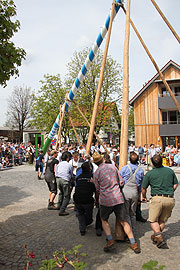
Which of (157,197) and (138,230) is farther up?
(157,197)

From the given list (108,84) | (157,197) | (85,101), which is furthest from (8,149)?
(157,197)

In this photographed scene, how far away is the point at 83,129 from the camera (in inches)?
1422

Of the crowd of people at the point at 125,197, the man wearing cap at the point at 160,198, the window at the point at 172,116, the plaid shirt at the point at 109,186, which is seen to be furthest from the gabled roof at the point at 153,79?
the plaid shirt at the point at 109,186

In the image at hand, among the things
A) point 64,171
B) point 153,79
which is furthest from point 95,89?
point 64,171

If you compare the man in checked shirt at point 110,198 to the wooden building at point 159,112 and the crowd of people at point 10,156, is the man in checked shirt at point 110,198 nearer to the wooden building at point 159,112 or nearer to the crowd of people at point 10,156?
the crowd of people at point 10,156

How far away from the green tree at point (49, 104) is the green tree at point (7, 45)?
3012 cm

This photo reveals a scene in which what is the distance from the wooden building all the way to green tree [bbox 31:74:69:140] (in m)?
10.7

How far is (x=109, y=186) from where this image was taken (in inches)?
177

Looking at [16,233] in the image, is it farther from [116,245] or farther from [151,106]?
[151,106]

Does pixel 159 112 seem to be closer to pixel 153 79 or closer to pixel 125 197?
pixel 153 79

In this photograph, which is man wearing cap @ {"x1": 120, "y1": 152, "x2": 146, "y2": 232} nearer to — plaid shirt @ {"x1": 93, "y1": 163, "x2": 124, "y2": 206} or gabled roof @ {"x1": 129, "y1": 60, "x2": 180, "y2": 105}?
plaid shirt @ {"x1": 93, "y1": 163, "x2": 124, "y2": 206}

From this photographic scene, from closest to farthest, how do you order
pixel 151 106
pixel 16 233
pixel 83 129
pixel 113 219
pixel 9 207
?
1. pixel 16 233
2. pixel 113 219
3. pixel 9 207
4. pixel 151 106
5. pixel 83 129

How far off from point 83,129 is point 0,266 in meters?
32.4

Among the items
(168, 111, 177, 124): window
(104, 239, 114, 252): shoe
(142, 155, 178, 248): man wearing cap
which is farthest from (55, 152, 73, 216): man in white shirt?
(168, 111, 177, 124): window
